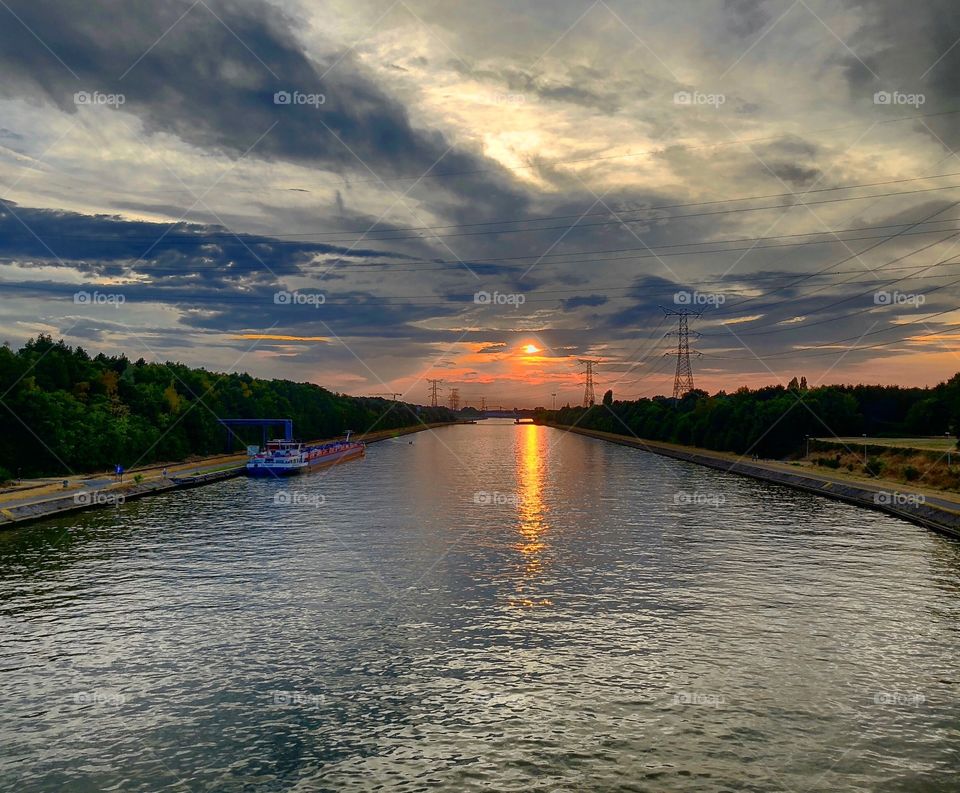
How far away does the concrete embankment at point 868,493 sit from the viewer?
56.1 meters

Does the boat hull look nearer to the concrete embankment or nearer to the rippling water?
the rippling water

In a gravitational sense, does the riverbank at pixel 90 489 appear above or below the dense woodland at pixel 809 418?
below

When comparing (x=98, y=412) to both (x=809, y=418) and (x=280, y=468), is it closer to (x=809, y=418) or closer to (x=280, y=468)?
(x=280, y=468)

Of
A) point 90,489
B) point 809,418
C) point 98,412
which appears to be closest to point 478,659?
point 90,489

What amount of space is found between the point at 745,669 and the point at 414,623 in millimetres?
12995

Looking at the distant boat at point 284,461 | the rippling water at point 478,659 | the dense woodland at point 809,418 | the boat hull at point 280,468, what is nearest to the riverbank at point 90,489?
the boat hull at point 280,468

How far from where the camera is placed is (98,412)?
297 ft

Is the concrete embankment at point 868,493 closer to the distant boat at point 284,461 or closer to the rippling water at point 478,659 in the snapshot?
the rippling water at point 478,659

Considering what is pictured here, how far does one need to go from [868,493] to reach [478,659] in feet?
182

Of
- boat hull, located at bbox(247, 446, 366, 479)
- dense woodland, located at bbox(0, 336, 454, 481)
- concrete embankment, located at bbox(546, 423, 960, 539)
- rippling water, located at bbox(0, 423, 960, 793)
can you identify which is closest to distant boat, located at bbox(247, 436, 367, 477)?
boat hull, located at bbox(247, 446, 366, 479)

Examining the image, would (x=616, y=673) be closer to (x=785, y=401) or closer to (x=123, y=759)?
(x=123, y=759)

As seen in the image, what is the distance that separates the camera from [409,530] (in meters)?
55.9

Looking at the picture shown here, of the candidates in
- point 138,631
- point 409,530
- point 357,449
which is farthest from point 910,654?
point 357,449

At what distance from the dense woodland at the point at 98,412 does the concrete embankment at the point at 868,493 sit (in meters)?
76.2
